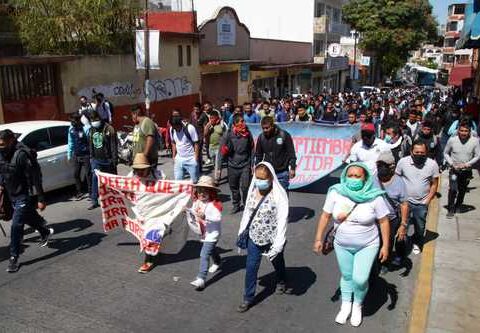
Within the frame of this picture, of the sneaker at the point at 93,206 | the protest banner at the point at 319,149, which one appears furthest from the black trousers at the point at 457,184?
the sneaker at the point at 93,206

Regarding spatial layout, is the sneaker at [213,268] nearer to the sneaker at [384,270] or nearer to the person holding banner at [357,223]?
the person holding banner at [357,223]

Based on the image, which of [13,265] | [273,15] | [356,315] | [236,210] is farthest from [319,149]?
[273,15]

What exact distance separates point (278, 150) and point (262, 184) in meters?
2.92

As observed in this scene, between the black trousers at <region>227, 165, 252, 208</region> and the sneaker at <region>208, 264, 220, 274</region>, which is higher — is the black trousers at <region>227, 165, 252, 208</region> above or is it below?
above

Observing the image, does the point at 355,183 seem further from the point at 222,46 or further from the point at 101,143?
the point at 222,46

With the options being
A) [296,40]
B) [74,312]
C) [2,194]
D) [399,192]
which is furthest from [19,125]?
[296,40]

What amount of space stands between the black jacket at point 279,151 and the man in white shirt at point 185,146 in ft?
4.92

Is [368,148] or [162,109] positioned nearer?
[368,148]

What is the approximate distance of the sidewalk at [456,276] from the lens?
521cm

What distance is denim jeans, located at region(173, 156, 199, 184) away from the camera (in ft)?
29.7

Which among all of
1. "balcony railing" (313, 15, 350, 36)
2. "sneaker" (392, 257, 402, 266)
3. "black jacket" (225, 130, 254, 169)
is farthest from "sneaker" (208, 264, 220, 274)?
"balcony railing" (313, 15, 350, 36)

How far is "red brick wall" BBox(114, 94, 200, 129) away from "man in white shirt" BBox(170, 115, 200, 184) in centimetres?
852

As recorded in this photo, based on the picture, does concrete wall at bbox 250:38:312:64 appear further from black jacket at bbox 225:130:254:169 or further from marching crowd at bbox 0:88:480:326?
black jacket at bbox 225:130:254:169

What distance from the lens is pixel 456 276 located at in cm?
636
